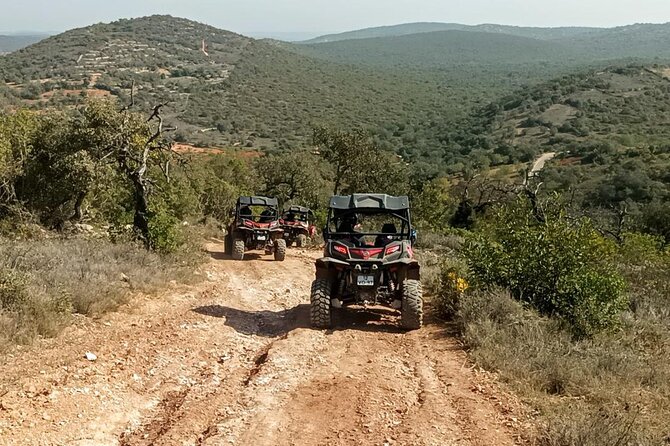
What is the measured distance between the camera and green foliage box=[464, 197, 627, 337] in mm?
8430

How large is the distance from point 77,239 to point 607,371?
392 inches

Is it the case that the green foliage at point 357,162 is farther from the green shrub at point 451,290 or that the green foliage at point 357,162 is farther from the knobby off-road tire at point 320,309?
the knobby off-road tire at point 320,309

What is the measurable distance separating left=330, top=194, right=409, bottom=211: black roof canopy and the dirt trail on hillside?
186cm

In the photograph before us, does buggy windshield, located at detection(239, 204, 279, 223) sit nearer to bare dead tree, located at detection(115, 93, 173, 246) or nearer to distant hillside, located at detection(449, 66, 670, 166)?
bare dead tree, located at detection(115, 93, 173, 246)

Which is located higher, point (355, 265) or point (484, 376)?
point (355, 265)

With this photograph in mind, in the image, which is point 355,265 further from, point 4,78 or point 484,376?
point 4,78

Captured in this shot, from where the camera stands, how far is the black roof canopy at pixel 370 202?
9484 mm

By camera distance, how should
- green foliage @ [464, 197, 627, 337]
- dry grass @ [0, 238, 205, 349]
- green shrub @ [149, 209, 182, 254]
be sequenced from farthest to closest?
green shrub @ [149, 209, 182, 254] → green foliage @ [464, 197, 627, 337] → dry grass @ [0, 238, 205, 349]

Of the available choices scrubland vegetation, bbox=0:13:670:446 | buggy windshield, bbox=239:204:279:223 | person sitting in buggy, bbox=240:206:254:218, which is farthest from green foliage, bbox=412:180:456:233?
person sitting in buggy, bbox=240:206:254:218

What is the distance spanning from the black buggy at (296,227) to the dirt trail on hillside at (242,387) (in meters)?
10.8

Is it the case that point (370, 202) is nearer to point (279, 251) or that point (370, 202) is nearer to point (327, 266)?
point (327, 266)

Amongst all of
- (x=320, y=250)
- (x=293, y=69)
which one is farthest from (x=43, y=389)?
(x=293, y=69)

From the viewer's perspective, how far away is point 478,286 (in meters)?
9.34

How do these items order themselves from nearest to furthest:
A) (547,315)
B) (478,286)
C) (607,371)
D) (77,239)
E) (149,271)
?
(607,371)
(547,315)
(478,286)
(149,271)
(77,239)
